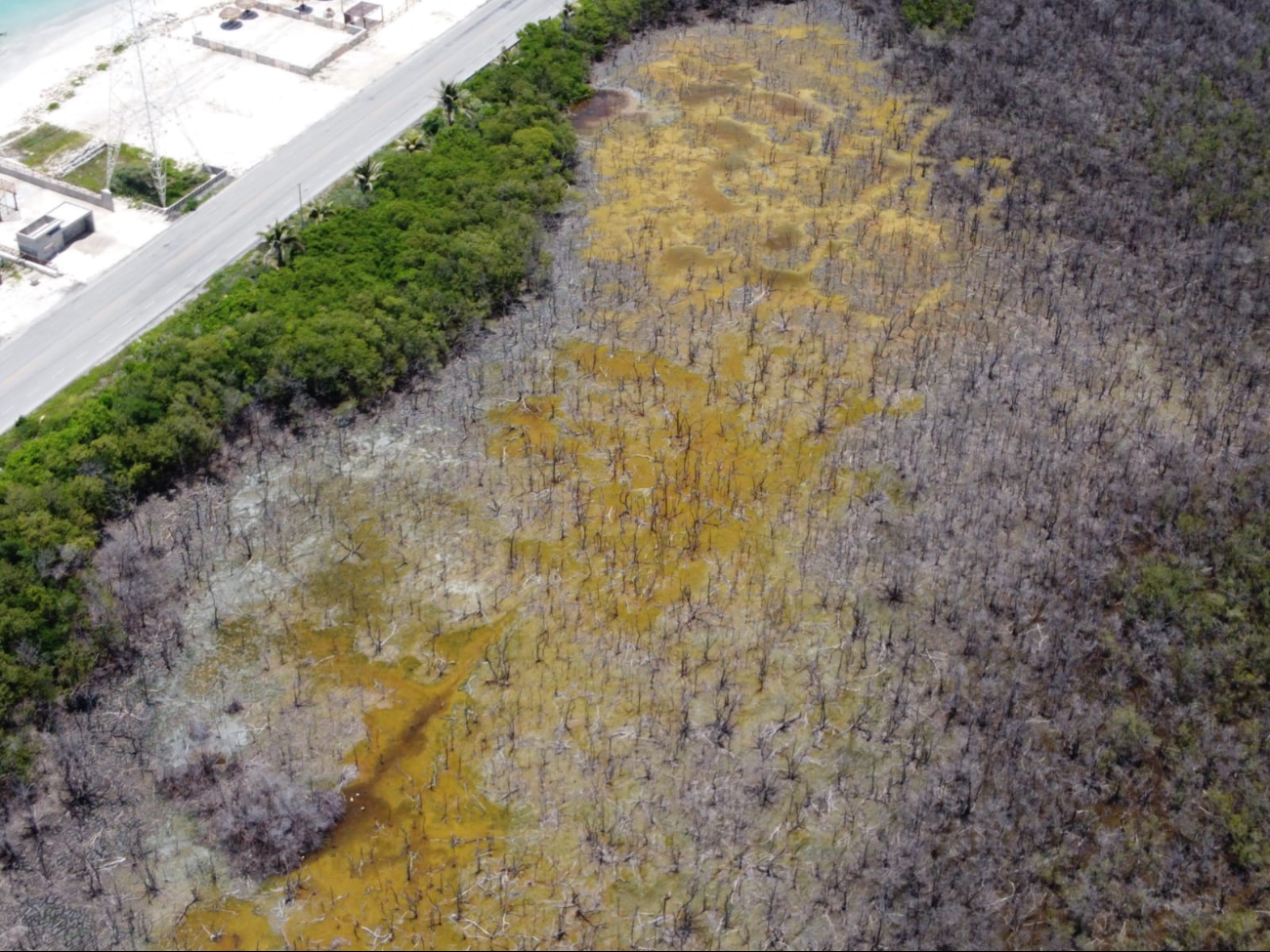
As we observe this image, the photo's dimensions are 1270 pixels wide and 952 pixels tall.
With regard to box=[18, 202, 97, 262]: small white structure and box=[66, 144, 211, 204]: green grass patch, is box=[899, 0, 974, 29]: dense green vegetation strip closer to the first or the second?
box=[66, 144, 211, 204]: green grass patch

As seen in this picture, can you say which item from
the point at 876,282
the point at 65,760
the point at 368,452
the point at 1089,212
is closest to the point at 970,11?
the point at 1089,212

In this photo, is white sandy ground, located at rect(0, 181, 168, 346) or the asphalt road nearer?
the asphalt road

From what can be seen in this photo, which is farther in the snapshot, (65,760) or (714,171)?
(714,171)

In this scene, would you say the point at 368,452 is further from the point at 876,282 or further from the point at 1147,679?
the point at 1147,679

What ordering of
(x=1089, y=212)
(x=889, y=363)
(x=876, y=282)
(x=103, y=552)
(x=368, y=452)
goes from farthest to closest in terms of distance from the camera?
1. (x=1089, y=212)
2. (x=876, y=282)
3. (x=889, y=363)
4. (x=368, y=452)
5. (x=103, y=552)

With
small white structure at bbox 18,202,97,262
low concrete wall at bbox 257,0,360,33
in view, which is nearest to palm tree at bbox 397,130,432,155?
small white structure at bbox 18,202,97,262

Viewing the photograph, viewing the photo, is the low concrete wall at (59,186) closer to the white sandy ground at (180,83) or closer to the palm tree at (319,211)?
the white sandy ground at (180,83)

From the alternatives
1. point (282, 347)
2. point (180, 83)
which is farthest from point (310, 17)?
point (282, 347)
